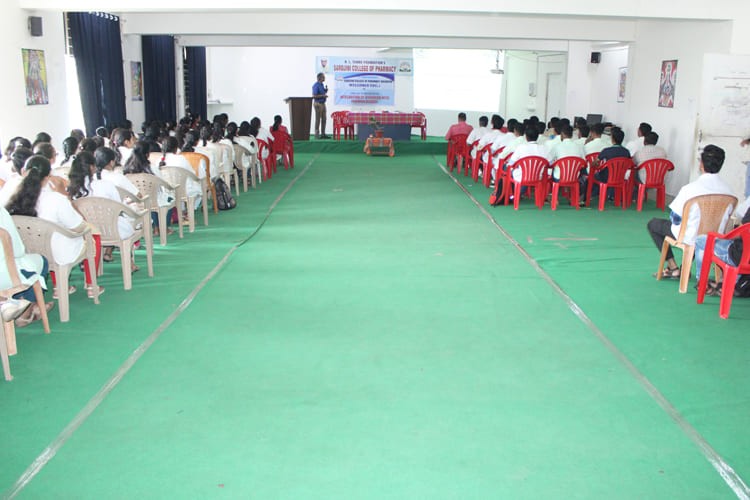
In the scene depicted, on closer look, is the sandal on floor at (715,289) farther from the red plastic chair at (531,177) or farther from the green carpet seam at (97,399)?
the green carpet seam at (97,399)

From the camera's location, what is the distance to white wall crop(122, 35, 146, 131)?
11.4 meters

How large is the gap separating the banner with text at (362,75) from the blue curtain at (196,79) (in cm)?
368

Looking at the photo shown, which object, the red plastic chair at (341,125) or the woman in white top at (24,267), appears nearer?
the woman in white top at (24,267)

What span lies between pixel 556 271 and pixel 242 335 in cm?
275

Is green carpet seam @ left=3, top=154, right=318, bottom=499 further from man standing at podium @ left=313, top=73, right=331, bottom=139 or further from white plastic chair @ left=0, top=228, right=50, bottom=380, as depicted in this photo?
man standing at podium @ left=313, top=73, right=331, bottom=139

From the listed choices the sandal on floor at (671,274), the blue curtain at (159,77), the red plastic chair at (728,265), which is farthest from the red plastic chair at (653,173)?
the blue curtain at (159,77)

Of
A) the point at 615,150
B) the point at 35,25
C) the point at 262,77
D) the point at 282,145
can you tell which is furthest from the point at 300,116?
the point at 615,150

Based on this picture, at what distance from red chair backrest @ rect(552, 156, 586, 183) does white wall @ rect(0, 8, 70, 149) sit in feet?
19.9

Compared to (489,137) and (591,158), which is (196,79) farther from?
(591,158)

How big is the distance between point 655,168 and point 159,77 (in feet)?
28.8

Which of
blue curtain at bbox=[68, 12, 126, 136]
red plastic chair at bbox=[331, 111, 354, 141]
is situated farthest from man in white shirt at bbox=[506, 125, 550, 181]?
red plastic chair at bbox=[331, 111, 354, 141]

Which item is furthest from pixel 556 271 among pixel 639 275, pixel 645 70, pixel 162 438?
pixel 645 70

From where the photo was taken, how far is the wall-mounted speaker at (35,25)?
7.69 metres

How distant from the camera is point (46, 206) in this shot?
428cm
